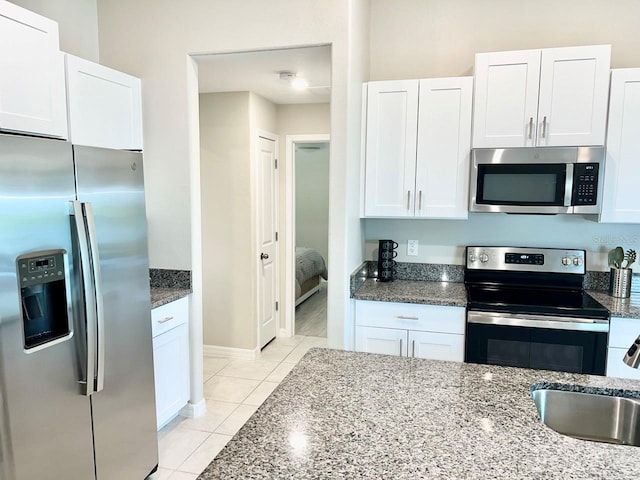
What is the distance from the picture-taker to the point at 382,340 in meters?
2.75

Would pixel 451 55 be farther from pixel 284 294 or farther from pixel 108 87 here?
pixel 284 294

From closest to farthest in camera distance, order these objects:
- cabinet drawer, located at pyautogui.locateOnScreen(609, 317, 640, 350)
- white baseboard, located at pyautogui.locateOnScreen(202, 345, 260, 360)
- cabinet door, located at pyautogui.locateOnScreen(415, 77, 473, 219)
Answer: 1. cabinet drawer, located at pyautogui.locateOnScreen(609, 317, 640, 350)
2. cabinet door, located at pyautogui.locateOnScreen(415, 77, 473, 219)
3. white baseboard, located at pyautogui.locateOnScreen(202, 345, 260, 360)

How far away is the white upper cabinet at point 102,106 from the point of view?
7.05 feet

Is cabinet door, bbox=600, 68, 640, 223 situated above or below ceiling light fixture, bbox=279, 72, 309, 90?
below

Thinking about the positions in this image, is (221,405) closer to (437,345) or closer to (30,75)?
(437,345)

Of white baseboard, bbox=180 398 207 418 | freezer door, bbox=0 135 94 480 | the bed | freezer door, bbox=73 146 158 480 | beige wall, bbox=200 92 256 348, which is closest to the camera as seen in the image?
freezer door, bbox=0 135 94 480

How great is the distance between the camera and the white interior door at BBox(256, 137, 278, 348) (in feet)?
13.4

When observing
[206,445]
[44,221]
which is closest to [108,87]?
[44,221]

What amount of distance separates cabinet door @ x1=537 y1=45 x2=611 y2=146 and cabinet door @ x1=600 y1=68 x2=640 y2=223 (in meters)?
0.06

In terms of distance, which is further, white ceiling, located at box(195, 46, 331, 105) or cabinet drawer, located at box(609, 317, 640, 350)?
white ceiling, located at box(195, 46, 331, 105)

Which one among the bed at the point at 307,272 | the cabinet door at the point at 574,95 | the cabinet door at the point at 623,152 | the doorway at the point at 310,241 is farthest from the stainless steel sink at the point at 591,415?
the bed at the point at 307,272

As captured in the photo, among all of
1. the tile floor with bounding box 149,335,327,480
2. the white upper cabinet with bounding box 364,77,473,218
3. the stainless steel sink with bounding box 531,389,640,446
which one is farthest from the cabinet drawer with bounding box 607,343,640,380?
the tile floor with bounding box 149,335,327,480

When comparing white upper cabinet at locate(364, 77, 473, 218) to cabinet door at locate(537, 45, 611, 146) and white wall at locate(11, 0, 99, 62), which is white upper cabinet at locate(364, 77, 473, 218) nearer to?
cabinet door at locate(537, 45, 611, 146)

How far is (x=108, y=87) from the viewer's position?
7.90ft
